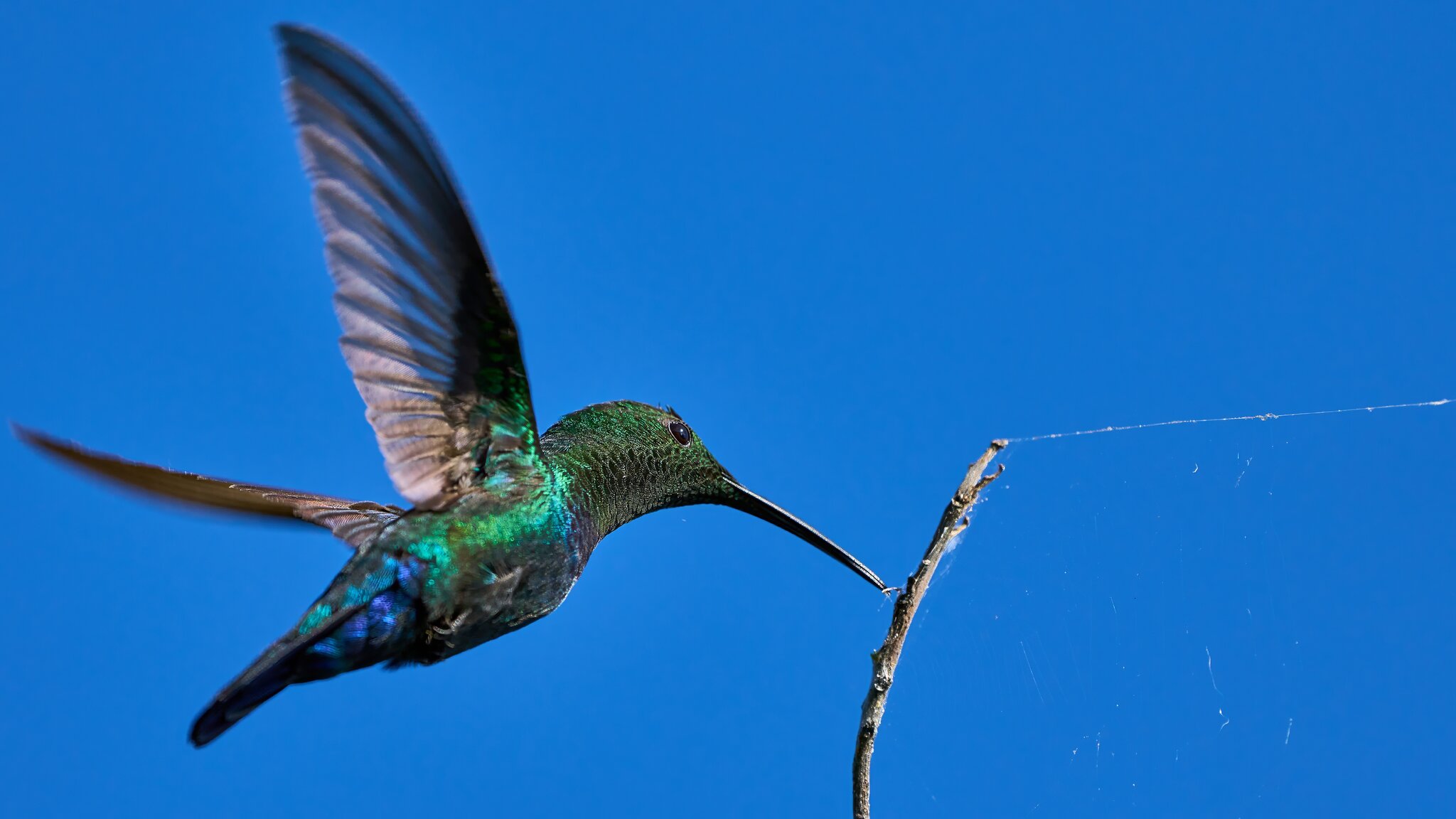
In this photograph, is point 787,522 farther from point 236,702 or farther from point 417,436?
point 236,702

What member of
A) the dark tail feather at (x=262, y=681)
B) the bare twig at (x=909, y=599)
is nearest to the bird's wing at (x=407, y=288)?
the dark tail feather at (x=262, y=681)

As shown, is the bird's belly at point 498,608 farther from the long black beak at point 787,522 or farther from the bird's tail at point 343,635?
the long black beak at point 787,522

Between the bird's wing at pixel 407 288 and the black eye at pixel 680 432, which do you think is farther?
the black eye at pixel 680 432

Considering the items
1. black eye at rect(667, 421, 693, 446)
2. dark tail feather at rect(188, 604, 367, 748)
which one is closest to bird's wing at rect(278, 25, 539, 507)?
dark tail feather at rect(188, 604, 367, 748)

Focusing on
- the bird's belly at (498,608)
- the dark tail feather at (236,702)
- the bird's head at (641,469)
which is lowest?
the dark tail feather at (236,702)

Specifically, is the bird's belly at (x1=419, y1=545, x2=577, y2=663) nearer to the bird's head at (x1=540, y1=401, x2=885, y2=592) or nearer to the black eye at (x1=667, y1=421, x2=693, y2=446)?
the bird's head at (x1=540, y1=401, x2=885, y2=592)

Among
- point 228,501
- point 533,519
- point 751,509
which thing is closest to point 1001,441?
point 533,519

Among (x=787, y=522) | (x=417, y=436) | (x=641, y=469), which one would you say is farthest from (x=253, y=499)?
(x=787, y=522)
